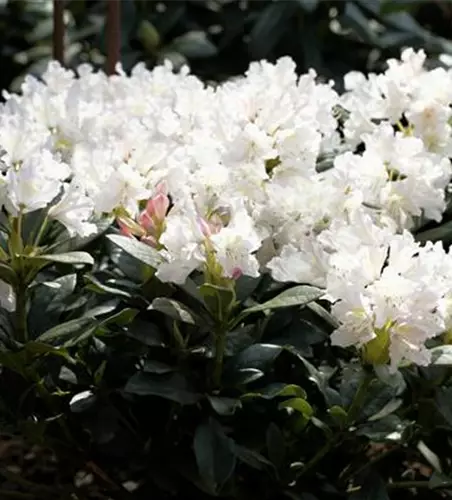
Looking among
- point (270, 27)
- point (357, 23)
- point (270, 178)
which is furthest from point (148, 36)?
point (270, 178)

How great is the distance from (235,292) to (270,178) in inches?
5.6

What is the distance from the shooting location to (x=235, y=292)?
0.94m

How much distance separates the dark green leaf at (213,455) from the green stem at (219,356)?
41 mm

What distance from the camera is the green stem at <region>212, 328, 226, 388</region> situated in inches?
37.1

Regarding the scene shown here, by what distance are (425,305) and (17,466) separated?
2.52 feet

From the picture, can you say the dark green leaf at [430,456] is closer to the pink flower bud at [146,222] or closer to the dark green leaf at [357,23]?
the pink flower bud at [146,222]

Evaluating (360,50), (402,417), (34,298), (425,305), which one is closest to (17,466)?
(34,298)

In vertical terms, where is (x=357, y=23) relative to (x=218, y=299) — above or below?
below

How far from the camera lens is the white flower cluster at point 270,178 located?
0.88 metres

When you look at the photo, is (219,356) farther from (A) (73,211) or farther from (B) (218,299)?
(A) (73,211)

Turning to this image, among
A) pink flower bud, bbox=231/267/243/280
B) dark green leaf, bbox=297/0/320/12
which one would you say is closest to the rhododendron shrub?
pink flower bud, bbox=231/267/243/280

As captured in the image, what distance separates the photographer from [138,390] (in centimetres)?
93

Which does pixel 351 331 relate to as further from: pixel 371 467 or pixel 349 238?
pixel 371 467

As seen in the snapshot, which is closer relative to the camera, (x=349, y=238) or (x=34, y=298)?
(x=349, y=238)
